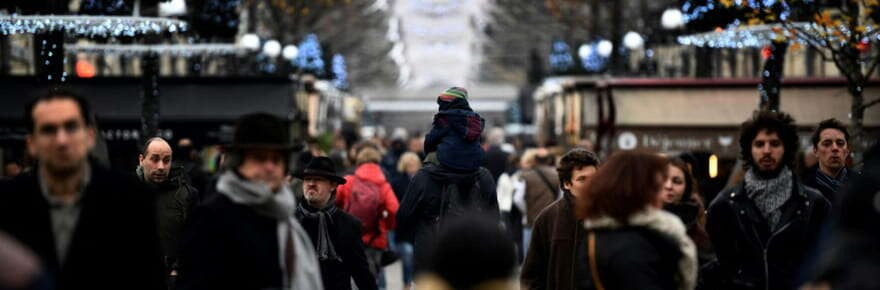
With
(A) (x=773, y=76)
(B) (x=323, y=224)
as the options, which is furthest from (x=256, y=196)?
(A) (x=773, y=76)

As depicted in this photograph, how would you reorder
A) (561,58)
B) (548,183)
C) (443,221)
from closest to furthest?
(443,221)
(548,183)
(561,58)

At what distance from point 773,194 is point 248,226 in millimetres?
3144

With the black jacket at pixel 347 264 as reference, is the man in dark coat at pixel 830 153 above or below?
above

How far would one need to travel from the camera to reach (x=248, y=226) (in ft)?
18.5

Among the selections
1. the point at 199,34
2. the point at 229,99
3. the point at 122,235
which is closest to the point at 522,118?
the point at 229,99

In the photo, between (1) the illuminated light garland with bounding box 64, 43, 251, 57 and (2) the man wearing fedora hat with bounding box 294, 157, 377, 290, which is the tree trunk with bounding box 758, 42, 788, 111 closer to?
(1) the illuminated light garland with bounding box 64, 43, 251, 57

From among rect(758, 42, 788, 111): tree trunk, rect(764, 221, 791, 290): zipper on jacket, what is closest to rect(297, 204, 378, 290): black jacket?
rect(764, 221, 791, 290): zipper on jacket

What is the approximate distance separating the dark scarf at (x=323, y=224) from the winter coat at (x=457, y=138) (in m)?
0.83

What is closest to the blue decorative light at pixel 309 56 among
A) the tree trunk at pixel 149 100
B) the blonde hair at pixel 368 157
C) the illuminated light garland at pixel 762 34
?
the tree trunk at pixel 149 100

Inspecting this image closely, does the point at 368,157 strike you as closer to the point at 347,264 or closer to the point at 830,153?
the point at 347,264

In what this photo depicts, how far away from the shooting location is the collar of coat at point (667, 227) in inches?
223

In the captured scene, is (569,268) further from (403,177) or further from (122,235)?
(403,177)

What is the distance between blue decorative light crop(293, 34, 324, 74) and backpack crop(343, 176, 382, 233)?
945 inches

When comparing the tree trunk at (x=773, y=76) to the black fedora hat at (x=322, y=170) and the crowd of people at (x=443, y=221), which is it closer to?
the crowd of people at (x=443, y=221)
